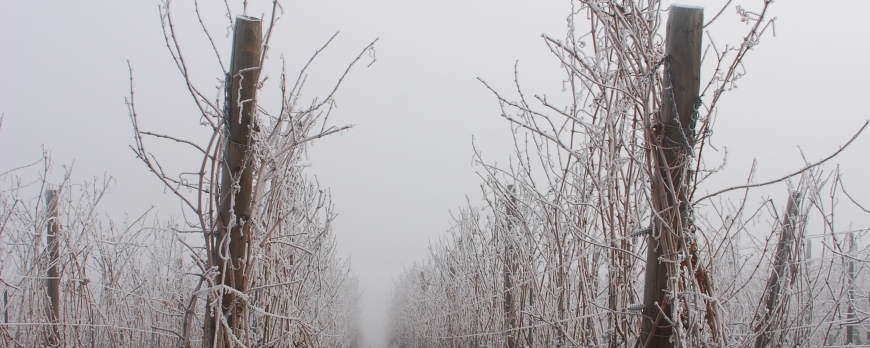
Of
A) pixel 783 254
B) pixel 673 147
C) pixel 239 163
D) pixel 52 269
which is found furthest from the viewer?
pixel 52 269

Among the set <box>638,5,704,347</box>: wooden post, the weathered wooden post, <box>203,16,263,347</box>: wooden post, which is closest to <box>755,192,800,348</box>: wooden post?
the weathered wooden post

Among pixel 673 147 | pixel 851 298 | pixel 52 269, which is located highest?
pixel 673 147

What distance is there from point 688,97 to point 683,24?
0.72 feet

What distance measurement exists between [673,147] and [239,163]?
138 cm

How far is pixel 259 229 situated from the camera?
6.41 feet

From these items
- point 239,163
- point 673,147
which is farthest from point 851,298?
point 239,163

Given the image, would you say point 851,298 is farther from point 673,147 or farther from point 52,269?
point 52,269

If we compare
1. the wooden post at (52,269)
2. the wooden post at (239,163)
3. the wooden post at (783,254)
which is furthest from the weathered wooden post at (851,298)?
the wooden post at (52,269)

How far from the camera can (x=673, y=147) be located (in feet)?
5.51

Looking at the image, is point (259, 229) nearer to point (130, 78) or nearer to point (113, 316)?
point (130, 78)

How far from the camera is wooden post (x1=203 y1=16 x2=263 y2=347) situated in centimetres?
188

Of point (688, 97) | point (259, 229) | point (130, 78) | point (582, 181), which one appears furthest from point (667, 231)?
point (130, 78)

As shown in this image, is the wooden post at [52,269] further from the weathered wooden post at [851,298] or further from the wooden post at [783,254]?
the weathered wooden post at [851,298]

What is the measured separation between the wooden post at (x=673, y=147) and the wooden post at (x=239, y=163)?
130 cm
